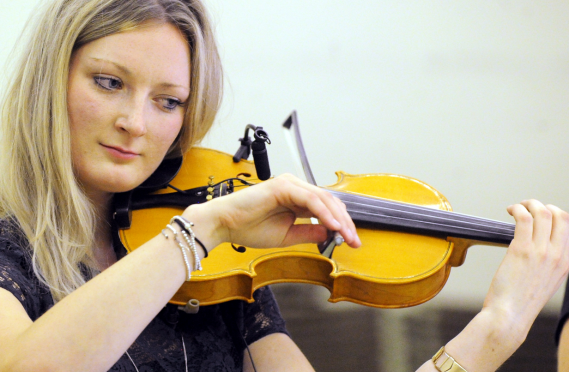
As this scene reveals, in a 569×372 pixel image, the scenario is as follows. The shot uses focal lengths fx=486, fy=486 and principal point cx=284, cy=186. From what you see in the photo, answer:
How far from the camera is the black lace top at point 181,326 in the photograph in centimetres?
77

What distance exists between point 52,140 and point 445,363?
77 cm

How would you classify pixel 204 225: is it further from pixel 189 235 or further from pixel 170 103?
pixel 170 103

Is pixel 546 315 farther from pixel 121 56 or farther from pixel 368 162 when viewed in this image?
pixel 121 56

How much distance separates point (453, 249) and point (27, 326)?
772mm

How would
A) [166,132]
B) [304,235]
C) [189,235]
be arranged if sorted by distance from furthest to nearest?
[166,132]
[304,235]
[189,235]

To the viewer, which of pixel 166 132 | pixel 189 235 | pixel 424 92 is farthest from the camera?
pixel 424 92

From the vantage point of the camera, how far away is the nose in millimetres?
869

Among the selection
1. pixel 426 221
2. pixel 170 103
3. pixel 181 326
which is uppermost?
pixel 170 103

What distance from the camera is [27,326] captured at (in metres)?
0.62

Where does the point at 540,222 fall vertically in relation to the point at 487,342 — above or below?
above

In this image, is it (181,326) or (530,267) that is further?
(181,326)

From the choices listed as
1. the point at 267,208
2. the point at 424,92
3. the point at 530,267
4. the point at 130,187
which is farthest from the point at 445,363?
the point at 424,92

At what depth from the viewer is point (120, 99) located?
871 millimetres

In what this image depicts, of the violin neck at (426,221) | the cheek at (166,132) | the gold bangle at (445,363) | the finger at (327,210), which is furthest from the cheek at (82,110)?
the gold bangle at (445,363)
